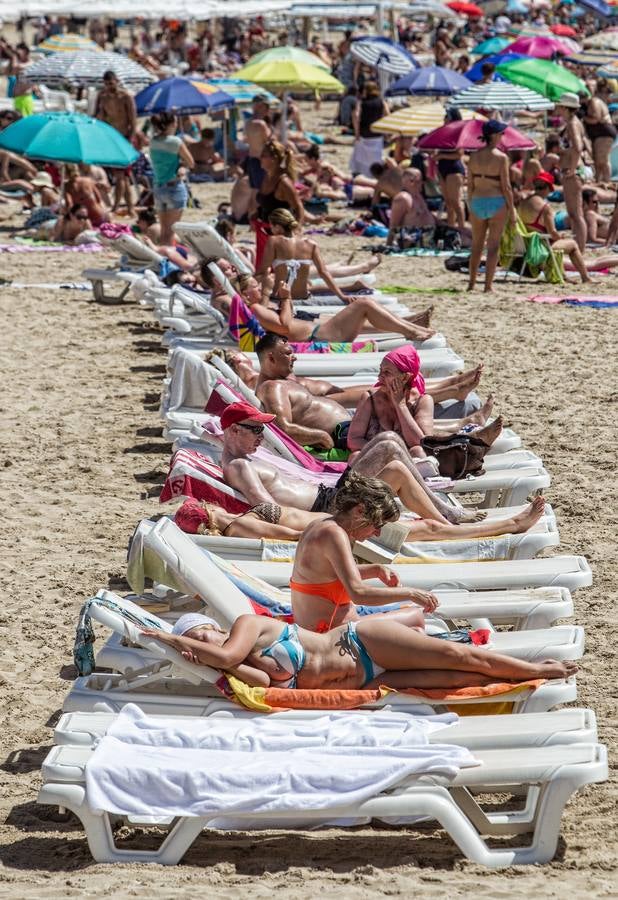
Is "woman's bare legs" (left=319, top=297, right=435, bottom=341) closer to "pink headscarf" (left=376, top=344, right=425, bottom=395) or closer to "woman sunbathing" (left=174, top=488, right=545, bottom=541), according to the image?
"pink headscarf" (left=376, top=344, right=425, bottom=395)

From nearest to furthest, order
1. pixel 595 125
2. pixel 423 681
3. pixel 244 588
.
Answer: pixel 423 681, pixel 244 588, pixel 595 125

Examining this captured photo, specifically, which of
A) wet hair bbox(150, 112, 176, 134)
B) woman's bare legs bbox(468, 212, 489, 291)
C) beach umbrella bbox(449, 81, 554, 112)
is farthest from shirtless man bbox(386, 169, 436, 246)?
wet hair bbox(150, 112, 176, 134)

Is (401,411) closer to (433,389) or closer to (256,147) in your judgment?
(433,389)

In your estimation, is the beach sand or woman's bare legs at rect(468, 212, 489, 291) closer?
the beach sand

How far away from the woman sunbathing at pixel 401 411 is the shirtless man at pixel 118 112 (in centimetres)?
1057

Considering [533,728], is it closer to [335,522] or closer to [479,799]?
[479,799]

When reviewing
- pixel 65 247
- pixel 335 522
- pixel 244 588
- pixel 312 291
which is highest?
pixel 335 522

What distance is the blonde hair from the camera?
11016 millimetres

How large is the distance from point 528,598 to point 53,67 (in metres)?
16.8

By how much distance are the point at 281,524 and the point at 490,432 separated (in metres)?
1.42

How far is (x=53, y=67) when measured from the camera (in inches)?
788

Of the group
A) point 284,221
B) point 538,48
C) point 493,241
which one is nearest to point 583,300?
point 493,241

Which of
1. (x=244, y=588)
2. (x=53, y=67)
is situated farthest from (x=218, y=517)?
(x=53, y=67)

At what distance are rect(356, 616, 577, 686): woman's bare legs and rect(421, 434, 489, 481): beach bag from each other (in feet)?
7.50
